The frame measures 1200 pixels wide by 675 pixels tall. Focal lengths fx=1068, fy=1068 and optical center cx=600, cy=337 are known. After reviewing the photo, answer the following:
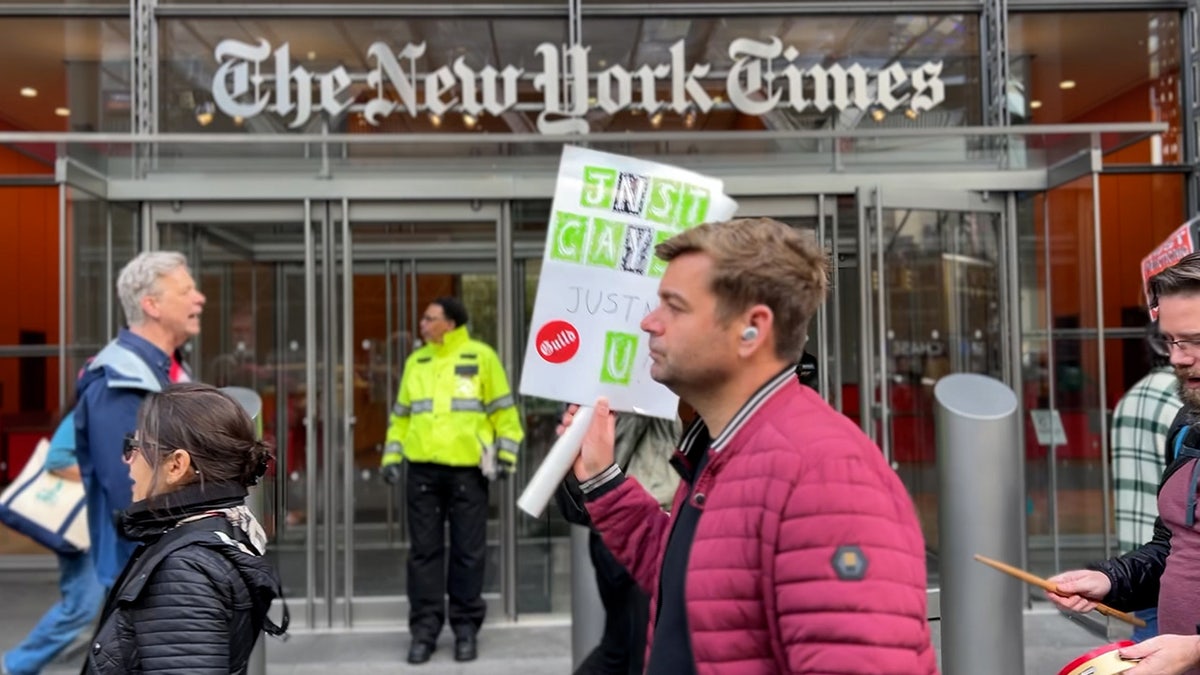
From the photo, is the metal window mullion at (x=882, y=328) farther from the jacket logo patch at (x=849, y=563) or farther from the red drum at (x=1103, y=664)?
the jacket logo patch at (x=849, y=563)

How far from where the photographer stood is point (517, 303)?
22.9 feet

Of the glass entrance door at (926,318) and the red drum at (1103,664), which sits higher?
the glass entrance door at (926,318)

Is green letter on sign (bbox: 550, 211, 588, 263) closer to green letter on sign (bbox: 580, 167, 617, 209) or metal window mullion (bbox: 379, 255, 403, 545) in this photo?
green letter on sign (bbox: 580, 167, 617, 209)

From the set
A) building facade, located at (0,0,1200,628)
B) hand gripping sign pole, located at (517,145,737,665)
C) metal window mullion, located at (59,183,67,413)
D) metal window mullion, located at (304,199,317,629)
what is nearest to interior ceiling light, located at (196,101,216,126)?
building facade, located at (0,0,1200,628)

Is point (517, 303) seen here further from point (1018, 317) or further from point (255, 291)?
point (1018, 317)

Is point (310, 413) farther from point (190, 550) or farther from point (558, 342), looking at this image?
point (190, 550)

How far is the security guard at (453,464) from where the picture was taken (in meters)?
6.03

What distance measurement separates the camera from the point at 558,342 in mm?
2842

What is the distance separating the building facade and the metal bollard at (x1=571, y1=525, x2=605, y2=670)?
1918mm

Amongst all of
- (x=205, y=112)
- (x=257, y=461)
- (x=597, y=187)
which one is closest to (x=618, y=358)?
(x=597, y=187)

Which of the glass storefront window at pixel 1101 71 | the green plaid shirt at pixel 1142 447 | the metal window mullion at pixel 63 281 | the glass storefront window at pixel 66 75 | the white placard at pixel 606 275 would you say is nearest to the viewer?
the white placard at pixel 606 275

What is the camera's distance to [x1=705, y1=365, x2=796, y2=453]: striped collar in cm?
172

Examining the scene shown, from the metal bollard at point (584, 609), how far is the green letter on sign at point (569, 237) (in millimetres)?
2140

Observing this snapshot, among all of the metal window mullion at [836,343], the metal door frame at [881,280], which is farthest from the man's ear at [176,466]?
the metal door frame at [881,280]
